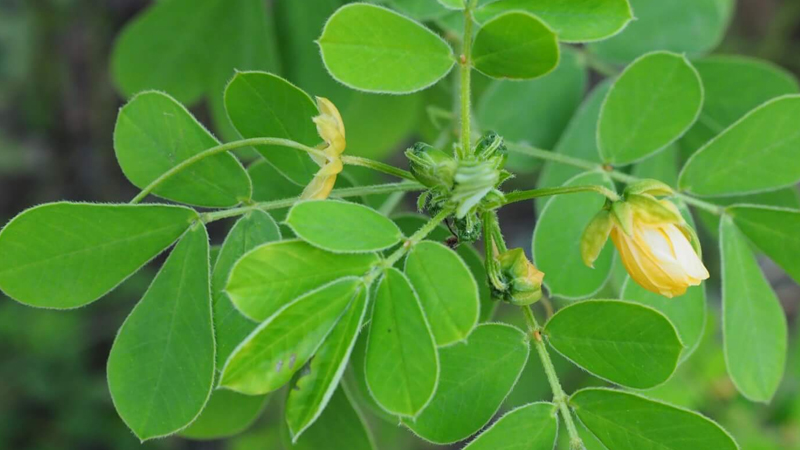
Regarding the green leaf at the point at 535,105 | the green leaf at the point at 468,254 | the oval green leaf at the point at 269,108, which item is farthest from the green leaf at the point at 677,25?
the oval green leaf at the point at 269,108

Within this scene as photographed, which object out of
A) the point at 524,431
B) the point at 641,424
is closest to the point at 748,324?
the point at 641,424

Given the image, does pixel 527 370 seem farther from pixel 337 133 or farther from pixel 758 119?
pixel 337 133

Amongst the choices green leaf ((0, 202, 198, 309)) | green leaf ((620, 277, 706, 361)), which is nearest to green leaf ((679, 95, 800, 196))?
green leaf ((620, 277, 706, 361))

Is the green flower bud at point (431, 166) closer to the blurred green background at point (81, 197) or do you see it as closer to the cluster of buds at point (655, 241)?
the cluster of buds at point (655, 241)

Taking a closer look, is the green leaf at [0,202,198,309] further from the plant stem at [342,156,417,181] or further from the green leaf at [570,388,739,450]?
the green leaf at [570,388,739,450]

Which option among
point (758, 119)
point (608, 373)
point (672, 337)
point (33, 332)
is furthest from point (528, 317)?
point (33, 332)

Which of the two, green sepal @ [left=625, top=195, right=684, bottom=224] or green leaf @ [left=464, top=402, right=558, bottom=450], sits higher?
green sepal @ [left=625, top=195, right=684, bottom=224]
